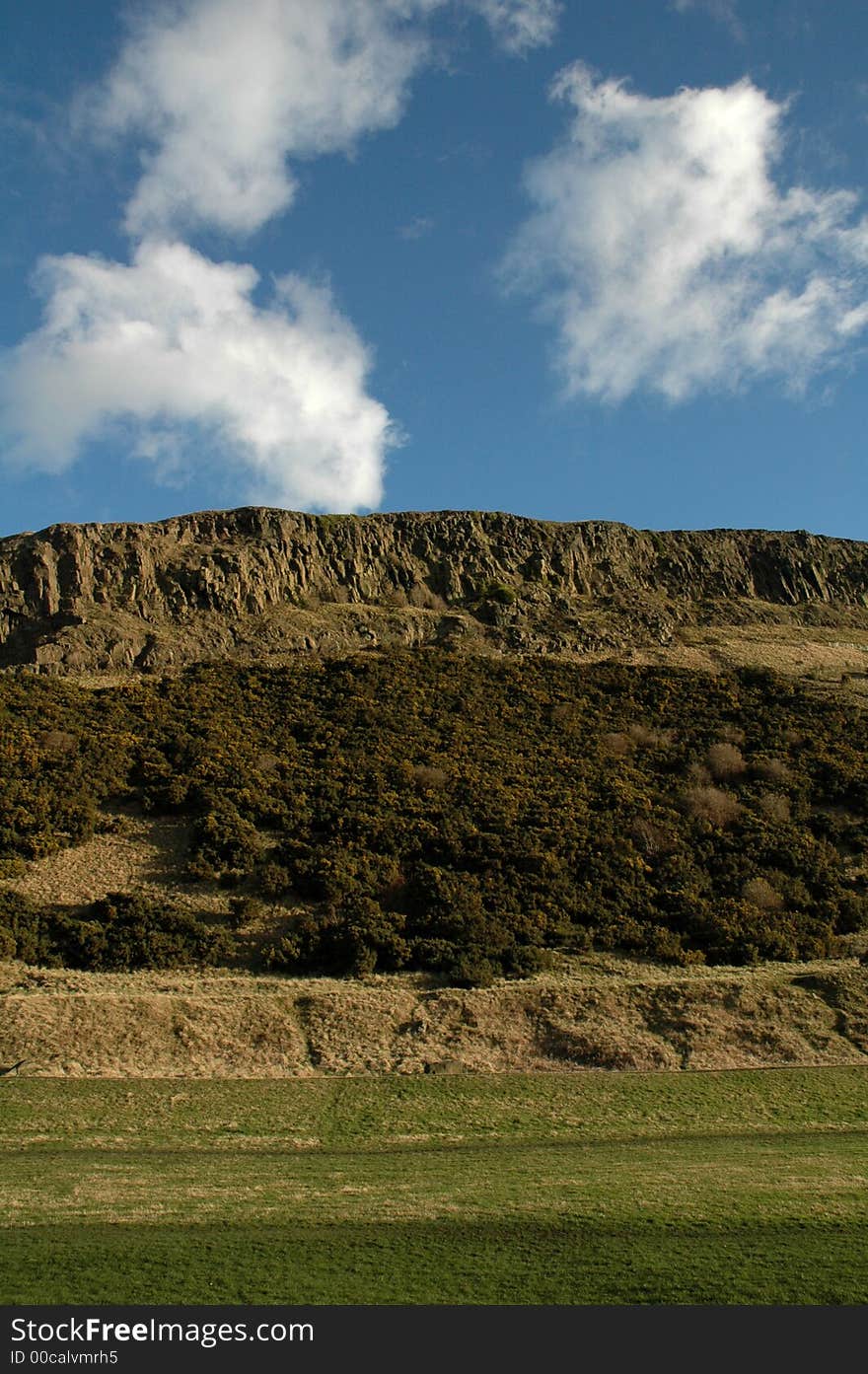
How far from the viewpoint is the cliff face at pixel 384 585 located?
4347 cm

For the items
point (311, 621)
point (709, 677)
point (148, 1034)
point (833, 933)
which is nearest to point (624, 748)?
point (709, 677)

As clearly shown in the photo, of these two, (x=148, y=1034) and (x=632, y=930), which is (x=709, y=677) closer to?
(x=632, y=930)

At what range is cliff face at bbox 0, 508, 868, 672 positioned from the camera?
143 ft

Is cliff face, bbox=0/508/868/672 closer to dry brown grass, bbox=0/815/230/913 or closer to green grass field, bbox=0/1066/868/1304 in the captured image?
dry brown grass, bbox=0/815/230/913

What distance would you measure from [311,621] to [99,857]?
2075cm

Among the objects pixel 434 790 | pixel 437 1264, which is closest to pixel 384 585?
pixel 434 790

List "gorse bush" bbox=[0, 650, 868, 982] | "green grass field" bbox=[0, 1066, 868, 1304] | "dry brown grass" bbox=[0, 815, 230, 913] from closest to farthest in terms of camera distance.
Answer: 1. "green grass field" bbox=[0, 1066, 868, 1304]
2. "gorse bush" bbox=[0, 650, 868, 982]
3. "dry brown grass" bbox=[0, 815, 230, 913]

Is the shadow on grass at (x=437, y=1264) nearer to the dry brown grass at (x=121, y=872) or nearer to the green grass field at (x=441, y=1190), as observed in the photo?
the green grass field at (x=441, y=1190)

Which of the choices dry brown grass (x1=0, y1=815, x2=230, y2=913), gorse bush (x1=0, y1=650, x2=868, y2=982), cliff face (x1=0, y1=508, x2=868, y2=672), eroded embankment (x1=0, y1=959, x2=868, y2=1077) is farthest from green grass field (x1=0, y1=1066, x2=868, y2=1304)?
cliff face (x1=0, y1=508, x2=868, y2=672)

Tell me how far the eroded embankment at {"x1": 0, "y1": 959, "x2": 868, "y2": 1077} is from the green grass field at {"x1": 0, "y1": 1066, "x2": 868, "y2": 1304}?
38.0 inches

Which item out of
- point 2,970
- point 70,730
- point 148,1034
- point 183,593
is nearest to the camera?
point 148,1034

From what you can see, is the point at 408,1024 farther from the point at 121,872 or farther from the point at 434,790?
the point at 434,790

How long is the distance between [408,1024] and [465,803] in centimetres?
1375

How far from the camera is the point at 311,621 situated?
47.2m
